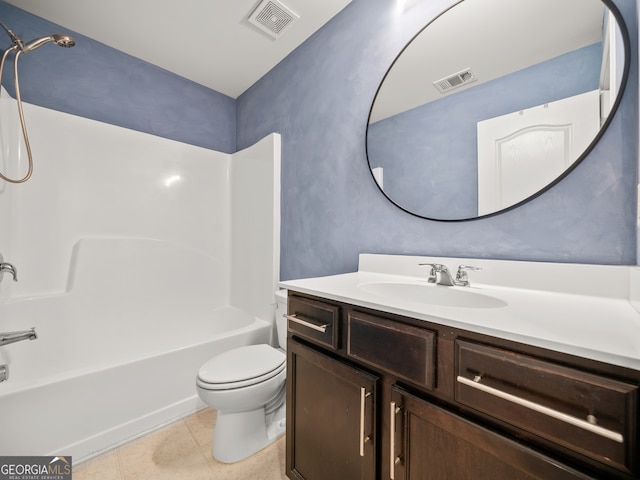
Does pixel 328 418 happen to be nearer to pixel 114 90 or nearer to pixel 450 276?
pixel 450 276

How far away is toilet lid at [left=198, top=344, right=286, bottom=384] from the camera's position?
125 centimetres

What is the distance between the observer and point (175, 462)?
1.29 metres

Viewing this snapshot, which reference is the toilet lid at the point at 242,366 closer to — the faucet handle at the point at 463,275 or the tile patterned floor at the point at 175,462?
the tile patterned floor at the point at 175,462

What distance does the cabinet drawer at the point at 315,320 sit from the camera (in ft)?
2.86

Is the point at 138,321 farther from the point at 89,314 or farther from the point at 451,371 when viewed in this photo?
the point at 451,371

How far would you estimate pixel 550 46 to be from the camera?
3.00 feet

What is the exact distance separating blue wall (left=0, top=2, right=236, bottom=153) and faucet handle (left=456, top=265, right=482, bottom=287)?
235 centimetres

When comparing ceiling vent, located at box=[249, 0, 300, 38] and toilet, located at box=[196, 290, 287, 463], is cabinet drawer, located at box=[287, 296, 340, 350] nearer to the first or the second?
toilet, located at box=[196, 290, 287, 463]

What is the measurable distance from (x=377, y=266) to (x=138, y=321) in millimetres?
1827

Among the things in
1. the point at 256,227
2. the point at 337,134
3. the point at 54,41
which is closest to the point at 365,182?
the point at 337,134

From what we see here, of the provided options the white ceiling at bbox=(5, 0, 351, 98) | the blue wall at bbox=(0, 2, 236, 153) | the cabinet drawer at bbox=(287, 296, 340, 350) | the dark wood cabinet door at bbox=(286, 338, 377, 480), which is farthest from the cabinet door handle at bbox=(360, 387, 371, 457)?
the blue wall at bbox=(0, 2, 236, 153)

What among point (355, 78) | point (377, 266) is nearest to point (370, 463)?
point (377, 266)
